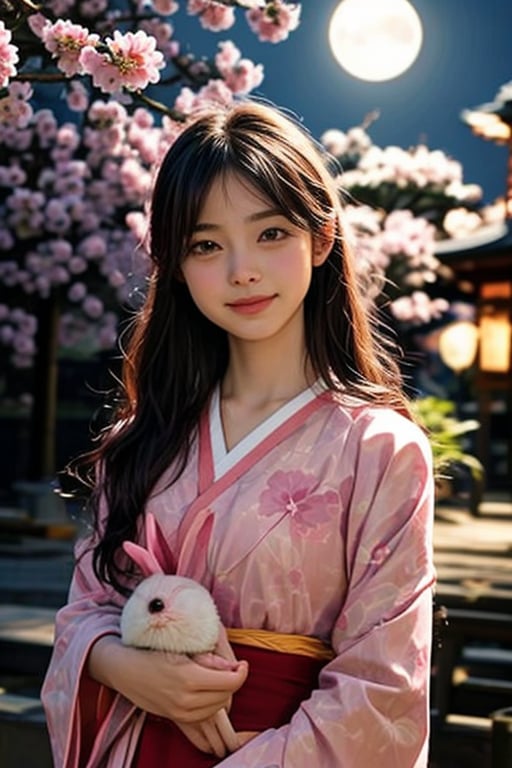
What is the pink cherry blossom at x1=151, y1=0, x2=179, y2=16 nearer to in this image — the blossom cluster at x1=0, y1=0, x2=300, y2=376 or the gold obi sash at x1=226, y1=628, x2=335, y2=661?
the blossom cluster at x1=0, y1=0, x2=300, y2=376

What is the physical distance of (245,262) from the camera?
214cm

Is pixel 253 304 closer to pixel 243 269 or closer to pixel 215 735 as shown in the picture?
pixel 243 269

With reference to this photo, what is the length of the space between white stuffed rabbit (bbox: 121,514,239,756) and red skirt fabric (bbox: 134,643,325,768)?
0.04 m

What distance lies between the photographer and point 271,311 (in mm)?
2189

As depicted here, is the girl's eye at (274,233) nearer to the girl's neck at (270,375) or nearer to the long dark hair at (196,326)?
the long dark hair at (196,326)

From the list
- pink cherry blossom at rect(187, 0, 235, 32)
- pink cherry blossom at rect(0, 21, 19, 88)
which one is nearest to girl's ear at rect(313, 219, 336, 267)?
pink cherry blossom at rect(0, 21, 19, 88)

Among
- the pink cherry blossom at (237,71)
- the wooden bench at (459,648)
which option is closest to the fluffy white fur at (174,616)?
the wooden bench at (459,648)

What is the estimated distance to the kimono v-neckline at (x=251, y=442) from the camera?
2182 mm

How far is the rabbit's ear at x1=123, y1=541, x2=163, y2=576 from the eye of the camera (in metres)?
2.06

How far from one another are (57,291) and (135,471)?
12.8m

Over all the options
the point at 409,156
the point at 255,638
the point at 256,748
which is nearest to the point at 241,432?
the point at 255,638

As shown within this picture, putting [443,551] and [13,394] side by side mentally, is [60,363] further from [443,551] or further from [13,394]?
[443,551]

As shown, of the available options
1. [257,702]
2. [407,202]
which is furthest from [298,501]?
[407,202]

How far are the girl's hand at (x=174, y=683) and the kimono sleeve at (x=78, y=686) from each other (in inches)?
3.1
